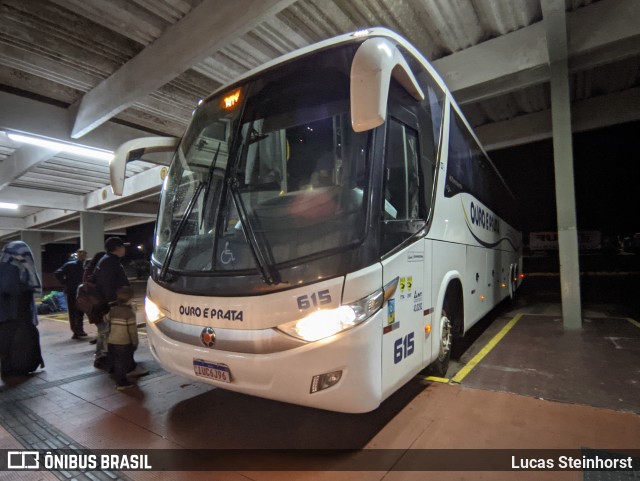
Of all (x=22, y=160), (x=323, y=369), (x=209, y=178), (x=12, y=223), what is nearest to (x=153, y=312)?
(x=209, y=178)

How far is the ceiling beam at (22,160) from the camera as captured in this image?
884 centimetres

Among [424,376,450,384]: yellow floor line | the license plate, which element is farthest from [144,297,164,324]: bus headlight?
[424,376,450,384]: yellow floor line

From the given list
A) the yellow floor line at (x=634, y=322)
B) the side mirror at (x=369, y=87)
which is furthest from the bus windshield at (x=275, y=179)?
the yellow floor line at (x=634, y=322)

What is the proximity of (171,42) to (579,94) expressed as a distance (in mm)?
10486

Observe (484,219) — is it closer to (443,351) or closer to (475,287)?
(475,287)

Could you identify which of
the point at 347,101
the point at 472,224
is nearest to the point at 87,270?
the point at 347,101

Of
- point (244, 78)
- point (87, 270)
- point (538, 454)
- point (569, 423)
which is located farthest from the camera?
point (87, 270)

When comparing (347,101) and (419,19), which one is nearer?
(347,101)

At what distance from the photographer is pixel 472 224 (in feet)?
17.8

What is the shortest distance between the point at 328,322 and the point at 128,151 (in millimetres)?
3125

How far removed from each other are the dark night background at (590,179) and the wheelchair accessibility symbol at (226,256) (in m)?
18.4

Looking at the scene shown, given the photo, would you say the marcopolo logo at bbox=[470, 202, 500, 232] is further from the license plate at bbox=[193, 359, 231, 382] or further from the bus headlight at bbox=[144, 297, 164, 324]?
the bus headlight at bbox=[144, 297, 164, 324]

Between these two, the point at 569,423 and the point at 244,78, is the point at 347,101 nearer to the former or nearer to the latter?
the point at 244,78

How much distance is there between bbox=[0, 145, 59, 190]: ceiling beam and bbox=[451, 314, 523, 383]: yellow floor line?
9830 millimetres
